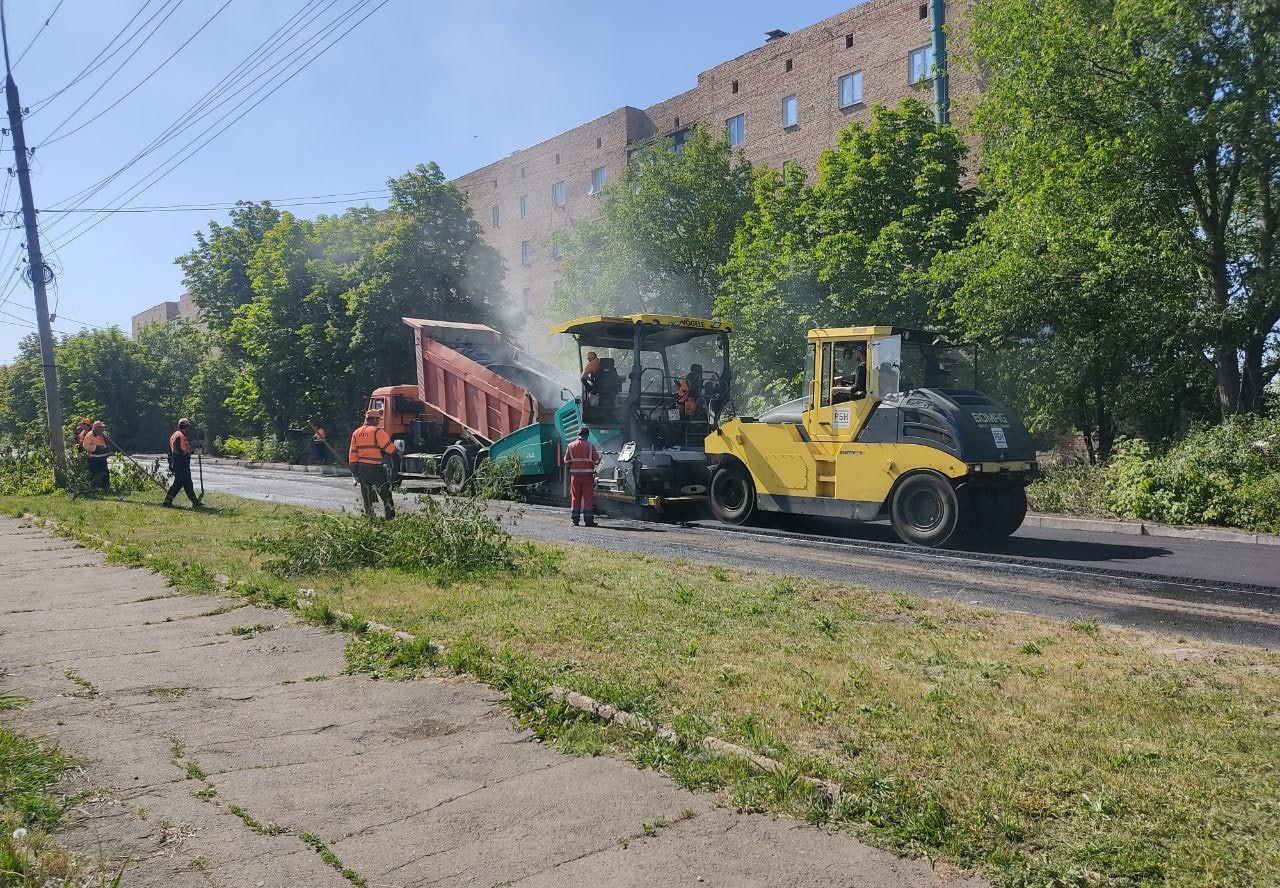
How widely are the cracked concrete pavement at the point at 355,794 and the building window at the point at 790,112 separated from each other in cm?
3473

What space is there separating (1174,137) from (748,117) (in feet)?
84.9

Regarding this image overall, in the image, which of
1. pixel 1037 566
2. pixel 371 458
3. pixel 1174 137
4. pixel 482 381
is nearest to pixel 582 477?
pixel 371 458

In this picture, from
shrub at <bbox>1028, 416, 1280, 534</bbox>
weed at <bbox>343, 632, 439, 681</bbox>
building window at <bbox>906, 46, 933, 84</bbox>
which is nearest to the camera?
weed at <bbox>343, 632, 439, 681</bbox>

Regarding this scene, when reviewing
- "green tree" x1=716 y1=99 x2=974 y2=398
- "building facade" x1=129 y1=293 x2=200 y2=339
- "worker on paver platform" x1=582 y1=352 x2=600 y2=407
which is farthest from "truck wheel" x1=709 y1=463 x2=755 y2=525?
"building facade" x1=129 y1=293 x2=200 y2=339

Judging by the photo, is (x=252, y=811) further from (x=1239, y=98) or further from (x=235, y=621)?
(x=1239, y=98)

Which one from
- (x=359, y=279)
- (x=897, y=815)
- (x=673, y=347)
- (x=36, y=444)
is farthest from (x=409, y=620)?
(x=359, y=279)

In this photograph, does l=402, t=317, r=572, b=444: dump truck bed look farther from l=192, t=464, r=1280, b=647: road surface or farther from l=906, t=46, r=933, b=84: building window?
l=906, t=46, r=933, b=84: building window

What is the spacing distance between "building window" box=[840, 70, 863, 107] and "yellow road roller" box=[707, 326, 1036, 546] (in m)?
25.1

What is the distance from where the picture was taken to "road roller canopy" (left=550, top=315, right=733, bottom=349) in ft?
47.4

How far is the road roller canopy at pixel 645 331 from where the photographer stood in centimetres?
1444

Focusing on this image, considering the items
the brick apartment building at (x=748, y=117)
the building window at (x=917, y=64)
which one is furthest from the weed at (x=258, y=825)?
the building window at (x=917, y=64)

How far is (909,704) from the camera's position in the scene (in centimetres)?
452

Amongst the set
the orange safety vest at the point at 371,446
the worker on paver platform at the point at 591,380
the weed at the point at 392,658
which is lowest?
the weed at the point at 392,658

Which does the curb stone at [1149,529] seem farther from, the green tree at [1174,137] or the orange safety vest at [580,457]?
the orange safety vest at [580,457]
